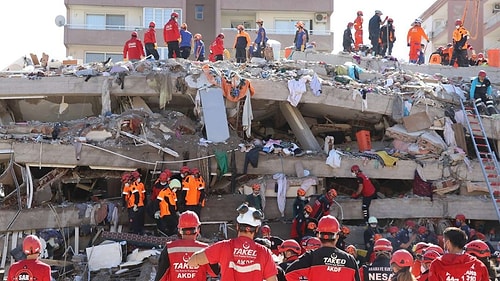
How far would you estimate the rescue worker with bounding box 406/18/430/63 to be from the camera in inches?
992

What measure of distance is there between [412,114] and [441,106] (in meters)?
1.15

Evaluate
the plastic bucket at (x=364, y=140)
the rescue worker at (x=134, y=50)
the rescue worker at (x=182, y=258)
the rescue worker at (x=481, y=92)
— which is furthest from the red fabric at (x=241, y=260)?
the rescue worker at (x=134, y=50)

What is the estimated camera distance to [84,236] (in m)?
16.3

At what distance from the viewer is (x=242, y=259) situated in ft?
22.6

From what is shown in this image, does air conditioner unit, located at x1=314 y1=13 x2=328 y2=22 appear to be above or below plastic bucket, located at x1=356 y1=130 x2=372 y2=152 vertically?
above

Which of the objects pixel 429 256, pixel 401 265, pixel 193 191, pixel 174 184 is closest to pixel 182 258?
pixel 401 265

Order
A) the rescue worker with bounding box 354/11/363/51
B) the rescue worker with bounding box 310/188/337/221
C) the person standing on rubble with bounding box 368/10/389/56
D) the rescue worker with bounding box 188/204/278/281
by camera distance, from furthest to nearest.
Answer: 1. the rescue worker with bounding box 354/11/363/51
2. the person standing on rubble with bounding box 368/10/389/56
3. the rescue worker with bounding box 310/188/337/221
4. the rescue worker with bounding box 188/204/278/281

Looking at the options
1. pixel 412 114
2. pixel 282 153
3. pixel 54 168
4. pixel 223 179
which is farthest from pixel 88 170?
pixel 412 114

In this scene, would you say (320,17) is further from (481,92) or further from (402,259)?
(402,259)

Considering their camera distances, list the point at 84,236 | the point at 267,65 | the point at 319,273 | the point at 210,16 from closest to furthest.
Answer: the point at 319,273 < the point at 84,236 < the point at 267,65 < the point at 210,16

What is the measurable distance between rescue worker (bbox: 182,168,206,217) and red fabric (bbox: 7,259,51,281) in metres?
8.48

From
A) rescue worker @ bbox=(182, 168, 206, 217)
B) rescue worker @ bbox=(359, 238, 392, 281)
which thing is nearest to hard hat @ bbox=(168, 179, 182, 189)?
rescue worker @ bbox=(182, 168, 206, 217)

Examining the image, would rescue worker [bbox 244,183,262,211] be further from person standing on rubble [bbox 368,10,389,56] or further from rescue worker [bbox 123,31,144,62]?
person standing on rubble [bbox 368,10,389,56]

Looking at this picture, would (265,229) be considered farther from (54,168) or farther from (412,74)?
(412,74)
